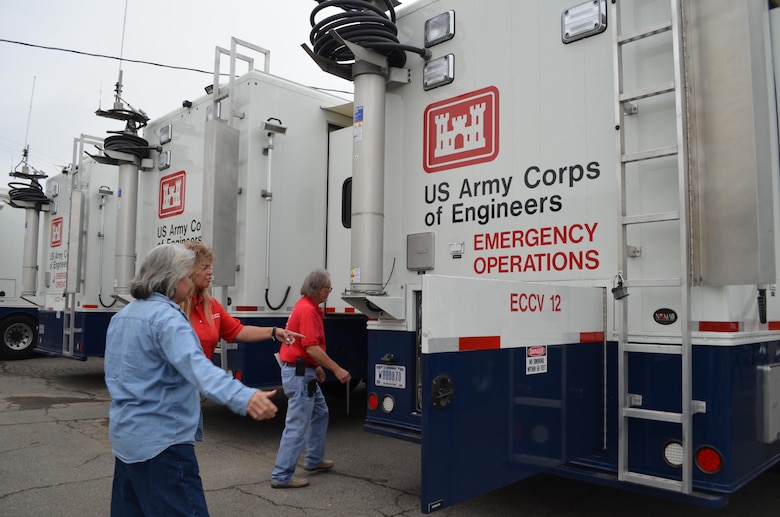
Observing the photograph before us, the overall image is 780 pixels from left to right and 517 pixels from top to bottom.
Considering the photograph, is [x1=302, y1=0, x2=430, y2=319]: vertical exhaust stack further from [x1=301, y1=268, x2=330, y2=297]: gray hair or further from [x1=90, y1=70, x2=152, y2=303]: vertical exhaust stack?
[x1=90, y1=70, x2=152, y2=303]: vertical exhaust stack

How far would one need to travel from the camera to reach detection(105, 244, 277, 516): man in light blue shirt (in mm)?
2512

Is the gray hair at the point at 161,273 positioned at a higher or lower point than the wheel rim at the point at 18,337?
higher

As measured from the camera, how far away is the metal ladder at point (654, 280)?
3189 mm

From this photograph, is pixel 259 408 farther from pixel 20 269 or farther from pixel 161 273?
pixel 20 269

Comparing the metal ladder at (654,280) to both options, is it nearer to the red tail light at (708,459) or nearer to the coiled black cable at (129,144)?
the red tail light at (708,459)

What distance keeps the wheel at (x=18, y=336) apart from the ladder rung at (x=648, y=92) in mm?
13475

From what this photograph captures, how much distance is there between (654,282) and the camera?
334 centimetres

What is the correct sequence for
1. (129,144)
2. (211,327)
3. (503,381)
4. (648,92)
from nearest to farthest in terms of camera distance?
(503,381)
(648,92)
(211,327)
(129,144)

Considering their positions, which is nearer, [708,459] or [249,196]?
[708,459]

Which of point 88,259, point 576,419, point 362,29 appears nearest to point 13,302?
point 88,259

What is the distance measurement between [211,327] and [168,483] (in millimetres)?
1512

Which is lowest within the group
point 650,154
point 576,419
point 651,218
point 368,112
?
point 576,419

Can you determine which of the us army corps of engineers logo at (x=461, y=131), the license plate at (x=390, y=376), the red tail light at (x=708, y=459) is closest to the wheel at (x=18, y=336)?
the license plate at (x=390, y=376)

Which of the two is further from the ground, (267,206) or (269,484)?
(267,206)
